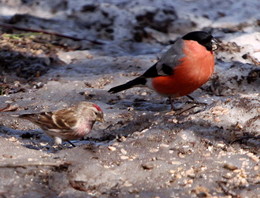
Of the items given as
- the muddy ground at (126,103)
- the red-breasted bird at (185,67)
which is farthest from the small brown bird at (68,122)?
the red-breasted bird at (185,67)

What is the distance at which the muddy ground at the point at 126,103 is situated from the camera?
445cm

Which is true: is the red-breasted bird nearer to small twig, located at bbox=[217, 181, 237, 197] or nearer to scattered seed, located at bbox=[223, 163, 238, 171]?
scattered seed, located at bbox=[223, 163, 238, 171]

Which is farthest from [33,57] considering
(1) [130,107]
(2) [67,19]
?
(1) [130,107]

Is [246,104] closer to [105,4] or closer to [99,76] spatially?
[99,76]

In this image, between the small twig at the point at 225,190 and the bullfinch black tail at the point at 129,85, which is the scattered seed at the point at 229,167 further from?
the bullfinch black tail at the point at 129,85

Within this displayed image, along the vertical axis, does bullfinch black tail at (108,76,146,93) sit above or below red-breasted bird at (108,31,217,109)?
below

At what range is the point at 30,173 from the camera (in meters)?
4.45

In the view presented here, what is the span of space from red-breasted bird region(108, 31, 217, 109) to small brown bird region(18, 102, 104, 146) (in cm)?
115

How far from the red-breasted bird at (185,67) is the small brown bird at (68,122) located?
1.15 m

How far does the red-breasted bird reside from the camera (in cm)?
628

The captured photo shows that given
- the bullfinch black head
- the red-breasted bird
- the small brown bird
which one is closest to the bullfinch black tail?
the red-breasted bird

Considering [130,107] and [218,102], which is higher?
[218,102]

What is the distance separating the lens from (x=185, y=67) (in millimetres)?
6293

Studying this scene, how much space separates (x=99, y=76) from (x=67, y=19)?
9.18 ft
